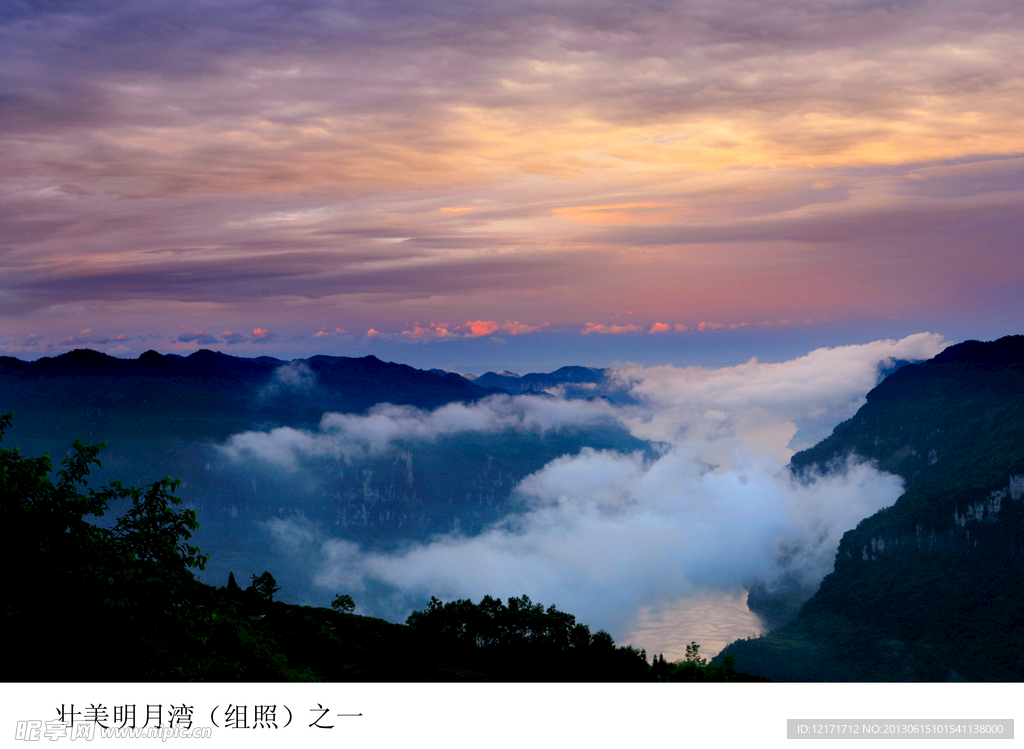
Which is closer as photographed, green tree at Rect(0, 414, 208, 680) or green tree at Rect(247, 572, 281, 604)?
green tree at Rect(0, 414, 208, 680)

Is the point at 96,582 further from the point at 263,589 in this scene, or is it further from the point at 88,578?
the point at 263,589

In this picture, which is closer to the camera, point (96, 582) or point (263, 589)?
Answer: point (96, 582)

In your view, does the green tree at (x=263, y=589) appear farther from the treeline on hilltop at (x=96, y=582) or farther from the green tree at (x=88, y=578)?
the green tree at (x=88, y=578)

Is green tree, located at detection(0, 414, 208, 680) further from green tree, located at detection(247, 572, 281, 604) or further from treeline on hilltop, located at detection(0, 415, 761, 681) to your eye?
green tree, located at detection(247, 572, 281, 604)

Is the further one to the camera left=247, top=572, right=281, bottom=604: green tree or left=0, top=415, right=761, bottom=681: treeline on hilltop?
left=247, top=572, right=281, bottom=604: green tree

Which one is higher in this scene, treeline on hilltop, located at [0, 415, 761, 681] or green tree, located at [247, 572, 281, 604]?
treeline on hilltop, located at [0, 415, 761, 681]

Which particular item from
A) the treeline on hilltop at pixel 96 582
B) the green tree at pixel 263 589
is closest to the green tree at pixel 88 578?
the treeline on hilltop at pixel 96 582

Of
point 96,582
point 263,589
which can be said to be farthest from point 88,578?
point 263,589

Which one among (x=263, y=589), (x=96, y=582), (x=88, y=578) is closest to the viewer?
(x=88, y=578)

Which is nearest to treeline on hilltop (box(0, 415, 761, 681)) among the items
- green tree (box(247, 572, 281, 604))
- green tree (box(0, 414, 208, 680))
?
green tree (box(0, 414, 208, 680))

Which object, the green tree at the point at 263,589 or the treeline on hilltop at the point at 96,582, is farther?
the green tree at the point at 263,589

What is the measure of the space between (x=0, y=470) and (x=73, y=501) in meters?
2.74

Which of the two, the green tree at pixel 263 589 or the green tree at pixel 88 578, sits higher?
the green tree at pixel 88 578
